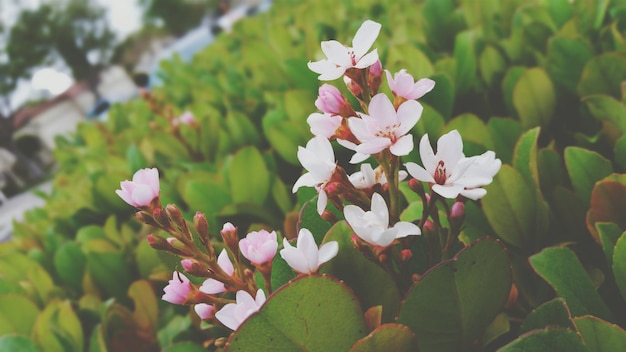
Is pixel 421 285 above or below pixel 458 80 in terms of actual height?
above

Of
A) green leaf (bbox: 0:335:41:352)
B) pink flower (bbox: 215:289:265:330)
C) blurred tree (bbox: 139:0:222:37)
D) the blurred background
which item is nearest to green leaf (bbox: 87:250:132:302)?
Result: green leaf (bbox: 0:335:41:352)

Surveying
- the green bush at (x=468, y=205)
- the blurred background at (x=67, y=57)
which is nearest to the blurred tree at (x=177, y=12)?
the blurred background at (x=67, y=57)

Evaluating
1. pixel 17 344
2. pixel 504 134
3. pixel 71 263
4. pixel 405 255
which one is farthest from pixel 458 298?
pixel 71 263

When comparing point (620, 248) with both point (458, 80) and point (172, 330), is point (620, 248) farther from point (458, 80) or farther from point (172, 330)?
point (172, 330)

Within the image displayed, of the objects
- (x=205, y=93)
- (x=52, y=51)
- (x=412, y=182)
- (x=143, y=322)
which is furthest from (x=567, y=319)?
(x=52, y=51)

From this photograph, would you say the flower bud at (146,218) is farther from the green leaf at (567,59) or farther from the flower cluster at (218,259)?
the green leaf at (567,59)

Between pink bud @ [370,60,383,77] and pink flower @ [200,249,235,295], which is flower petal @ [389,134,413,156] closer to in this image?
pink bud @ [370,60,383,77]
